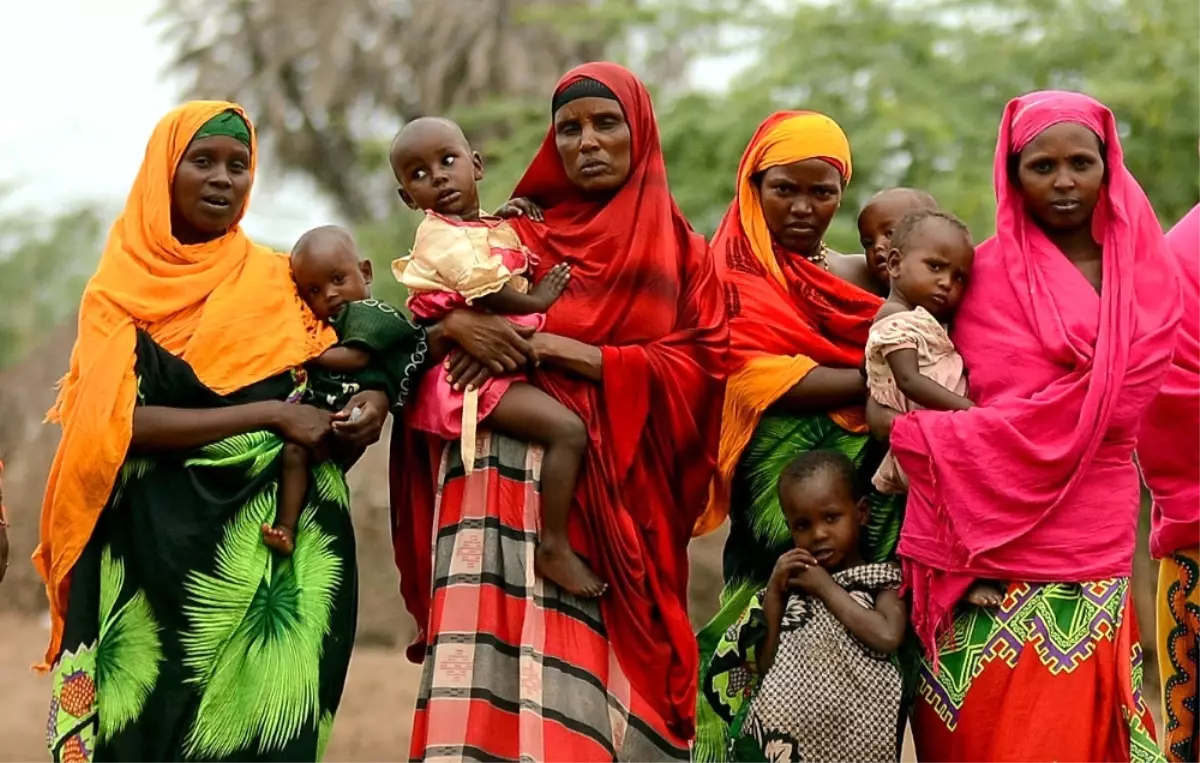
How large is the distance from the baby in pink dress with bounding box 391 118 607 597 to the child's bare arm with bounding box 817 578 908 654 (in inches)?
21.5

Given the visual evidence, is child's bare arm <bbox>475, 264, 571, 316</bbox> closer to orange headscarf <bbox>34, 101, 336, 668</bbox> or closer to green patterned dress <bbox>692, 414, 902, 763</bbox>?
orange headscarf <bbox>34, 101, 336, 668</bbox>

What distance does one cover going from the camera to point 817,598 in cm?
403

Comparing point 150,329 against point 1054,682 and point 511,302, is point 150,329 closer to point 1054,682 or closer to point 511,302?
point 511,302

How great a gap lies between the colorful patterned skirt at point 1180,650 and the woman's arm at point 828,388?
A: 1.01m

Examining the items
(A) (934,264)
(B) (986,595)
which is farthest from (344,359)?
(B) (986,595)

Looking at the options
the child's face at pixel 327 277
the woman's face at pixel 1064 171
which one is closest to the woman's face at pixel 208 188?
the child's face at pixel 327 277

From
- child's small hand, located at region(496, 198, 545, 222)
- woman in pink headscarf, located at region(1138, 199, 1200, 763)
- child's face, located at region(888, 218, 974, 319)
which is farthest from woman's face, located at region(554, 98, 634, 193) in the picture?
woman in pink headscarf, located at region(1138, 199, 1200, 763)

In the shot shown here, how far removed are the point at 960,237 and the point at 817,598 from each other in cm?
92

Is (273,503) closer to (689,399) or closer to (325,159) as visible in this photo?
(689,399)

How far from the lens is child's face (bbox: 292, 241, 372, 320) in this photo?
13.7ft

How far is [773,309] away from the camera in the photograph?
4285mm

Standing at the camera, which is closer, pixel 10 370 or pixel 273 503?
pixel 273 503

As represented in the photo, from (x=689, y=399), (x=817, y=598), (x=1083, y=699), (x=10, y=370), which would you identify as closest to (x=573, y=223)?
(x=689, y=399)

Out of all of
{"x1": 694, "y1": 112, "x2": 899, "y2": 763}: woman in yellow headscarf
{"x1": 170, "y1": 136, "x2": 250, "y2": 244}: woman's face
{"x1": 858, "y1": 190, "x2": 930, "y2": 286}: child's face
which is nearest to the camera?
{"x1": 170, "y1": 136, "x2": 250, "y2": 244}: woman's face
